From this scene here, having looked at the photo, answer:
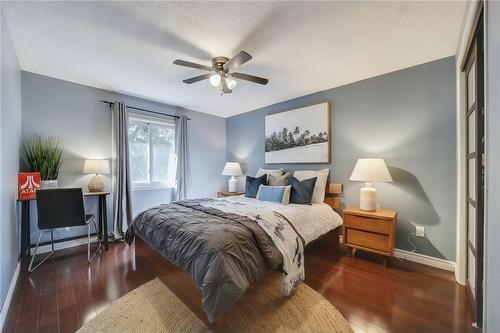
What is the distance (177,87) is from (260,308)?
10.1ft

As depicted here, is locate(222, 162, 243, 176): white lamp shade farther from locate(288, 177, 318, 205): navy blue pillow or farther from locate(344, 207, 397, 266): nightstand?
locate(344, 207, 397, 266): nightstand

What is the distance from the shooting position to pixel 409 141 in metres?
2.66

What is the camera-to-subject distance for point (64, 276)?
2.29 meters

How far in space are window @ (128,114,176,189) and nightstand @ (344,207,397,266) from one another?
3252 mm

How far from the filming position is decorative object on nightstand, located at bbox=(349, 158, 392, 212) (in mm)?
2506

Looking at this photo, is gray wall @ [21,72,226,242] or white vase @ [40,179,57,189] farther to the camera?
gray wall @ [21,72,226,242]

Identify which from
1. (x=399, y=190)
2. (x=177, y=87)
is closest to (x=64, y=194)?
(x=177, y=87)

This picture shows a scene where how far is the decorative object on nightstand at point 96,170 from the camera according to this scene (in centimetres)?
309

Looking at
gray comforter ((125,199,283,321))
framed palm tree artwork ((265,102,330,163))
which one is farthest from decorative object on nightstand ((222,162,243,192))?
gray comforter ((125,199,283,321))

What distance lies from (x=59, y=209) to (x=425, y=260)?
4377mm

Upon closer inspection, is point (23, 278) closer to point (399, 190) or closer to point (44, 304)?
point (44, 304)

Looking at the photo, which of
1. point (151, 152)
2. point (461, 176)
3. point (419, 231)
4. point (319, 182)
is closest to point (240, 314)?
point (319, 182)

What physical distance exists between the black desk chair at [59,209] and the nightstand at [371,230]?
10.7 ft

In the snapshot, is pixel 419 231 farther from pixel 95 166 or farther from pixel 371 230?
pixel 95 166
